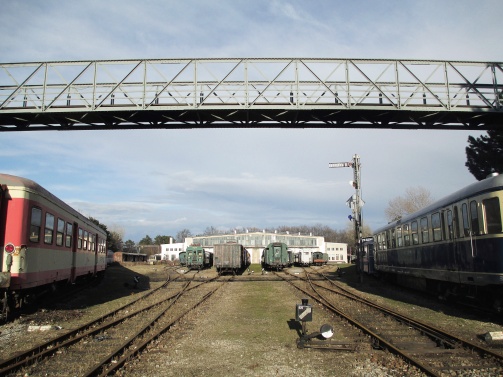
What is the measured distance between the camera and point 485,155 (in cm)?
2727

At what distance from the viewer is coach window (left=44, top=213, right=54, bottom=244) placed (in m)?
12.4

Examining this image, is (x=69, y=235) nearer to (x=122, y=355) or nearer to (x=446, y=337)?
(x=122, y=355)

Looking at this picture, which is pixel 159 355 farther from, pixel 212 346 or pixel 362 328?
pixel 362 328

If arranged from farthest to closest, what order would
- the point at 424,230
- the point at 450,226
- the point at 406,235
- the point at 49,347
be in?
the point at 406,235
the point at 424,230
the point at 450,226
the point at 49,347

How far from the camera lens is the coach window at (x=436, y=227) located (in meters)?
13.5

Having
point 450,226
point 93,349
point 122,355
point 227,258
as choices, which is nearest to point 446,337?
point 450,226

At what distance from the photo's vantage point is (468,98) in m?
16.5

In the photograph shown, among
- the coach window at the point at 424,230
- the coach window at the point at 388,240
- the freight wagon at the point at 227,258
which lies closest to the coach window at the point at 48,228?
the coach window at the point at 424,230

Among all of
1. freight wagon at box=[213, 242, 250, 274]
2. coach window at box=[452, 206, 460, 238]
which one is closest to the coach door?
coach window at box=[452, 206, 460, 238]

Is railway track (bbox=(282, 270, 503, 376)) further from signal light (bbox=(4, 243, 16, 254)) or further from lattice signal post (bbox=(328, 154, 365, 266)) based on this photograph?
lattice signal post (bbox=(328, 154, 365, 266))

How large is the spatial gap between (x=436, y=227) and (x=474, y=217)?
313cm

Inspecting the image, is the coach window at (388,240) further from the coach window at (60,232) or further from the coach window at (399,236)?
the coach window at (60,232)

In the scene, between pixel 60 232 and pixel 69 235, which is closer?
pixel 60 232

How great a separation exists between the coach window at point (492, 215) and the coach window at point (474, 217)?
399mm
